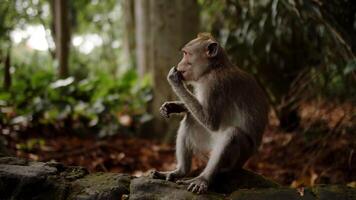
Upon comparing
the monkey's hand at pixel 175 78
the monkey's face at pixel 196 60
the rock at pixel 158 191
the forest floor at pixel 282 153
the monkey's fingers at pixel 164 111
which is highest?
the monkey's face at pixel 196 60

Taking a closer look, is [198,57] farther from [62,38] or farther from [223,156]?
[62,38]

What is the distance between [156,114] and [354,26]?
402cm

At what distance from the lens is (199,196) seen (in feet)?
11.5

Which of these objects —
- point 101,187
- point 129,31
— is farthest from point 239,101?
point 129,31

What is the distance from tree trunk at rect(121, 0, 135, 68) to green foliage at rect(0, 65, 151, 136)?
8343 millimetres

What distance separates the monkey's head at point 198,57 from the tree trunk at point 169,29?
4088 mm

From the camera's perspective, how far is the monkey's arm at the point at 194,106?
13.1 ft

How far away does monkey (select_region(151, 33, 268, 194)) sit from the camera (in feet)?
13.1

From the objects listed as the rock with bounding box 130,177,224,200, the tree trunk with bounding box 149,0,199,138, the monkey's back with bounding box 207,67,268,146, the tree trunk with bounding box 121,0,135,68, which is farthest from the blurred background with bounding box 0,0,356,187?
the tree trunk with bounding box 121,0,135,68

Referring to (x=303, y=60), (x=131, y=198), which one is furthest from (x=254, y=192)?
(x=303, y=60)

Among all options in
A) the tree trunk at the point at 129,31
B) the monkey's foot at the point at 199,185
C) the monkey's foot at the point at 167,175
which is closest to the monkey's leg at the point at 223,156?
the monkey's foot at the point at 199,185

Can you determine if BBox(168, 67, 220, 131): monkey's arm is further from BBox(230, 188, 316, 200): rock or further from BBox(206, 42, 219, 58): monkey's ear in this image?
BBox(230, 188, 316, 200): rock

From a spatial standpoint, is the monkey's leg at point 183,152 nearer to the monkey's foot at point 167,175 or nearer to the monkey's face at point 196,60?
the monkey's foot at point 167,175

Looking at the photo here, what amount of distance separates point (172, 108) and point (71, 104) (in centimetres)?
450
